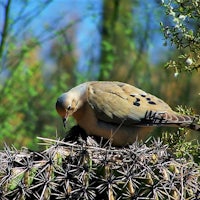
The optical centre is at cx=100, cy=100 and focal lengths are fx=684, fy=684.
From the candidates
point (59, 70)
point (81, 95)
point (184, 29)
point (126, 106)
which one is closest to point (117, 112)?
point (126, 106)

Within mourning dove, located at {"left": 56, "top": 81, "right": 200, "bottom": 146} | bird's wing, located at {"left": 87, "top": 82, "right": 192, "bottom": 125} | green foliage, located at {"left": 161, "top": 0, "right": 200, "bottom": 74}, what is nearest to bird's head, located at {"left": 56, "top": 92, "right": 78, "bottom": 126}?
mourning dove, located at {"left": 56, "top": 81, "right": 200, "bottom": 146}

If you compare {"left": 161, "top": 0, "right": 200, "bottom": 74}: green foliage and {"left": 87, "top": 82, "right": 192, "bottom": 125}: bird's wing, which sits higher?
{"left": 161, "top": 0, "right": 200, "bottom": 74}: green foliage

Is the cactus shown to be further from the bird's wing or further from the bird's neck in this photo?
the bird's neck

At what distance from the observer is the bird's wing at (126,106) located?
13.5 feet

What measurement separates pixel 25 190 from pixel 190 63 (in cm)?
105

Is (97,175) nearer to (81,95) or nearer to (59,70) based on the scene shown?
(81,95)

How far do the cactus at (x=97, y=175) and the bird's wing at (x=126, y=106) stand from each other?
72cm

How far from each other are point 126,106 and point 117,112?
7 centimetres

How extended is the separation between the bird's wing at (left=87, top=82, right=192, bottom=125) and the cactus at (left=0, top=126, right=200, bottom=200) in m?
0.72

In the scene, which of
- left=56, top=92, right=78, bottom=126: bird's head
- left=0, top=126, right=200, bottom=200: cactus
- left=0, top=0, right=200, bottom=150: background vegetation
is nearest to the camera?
left=0, top=126, right=200, bottom=200: cactus

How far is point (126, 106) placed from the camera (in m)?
4.22

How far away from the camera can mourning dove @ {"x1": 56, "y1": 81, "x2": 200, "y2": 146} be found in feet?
13.2

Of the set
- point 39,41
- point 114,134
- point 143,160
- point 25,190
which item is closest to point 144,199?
point 143,160

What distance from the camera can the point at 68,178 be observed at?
3219mm
